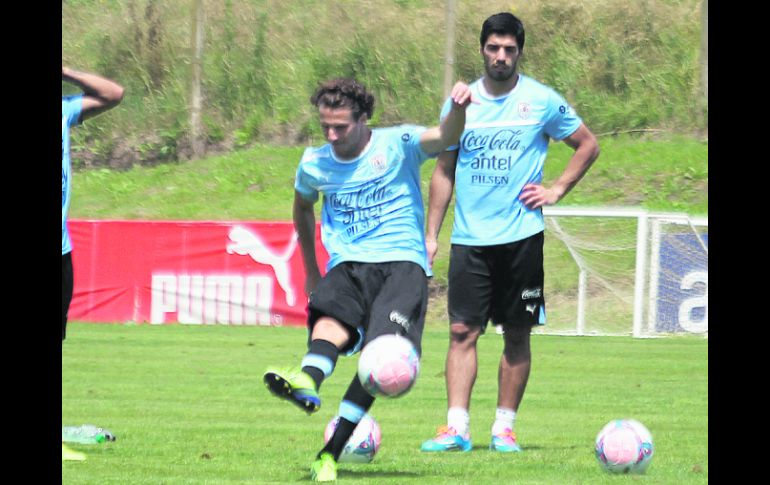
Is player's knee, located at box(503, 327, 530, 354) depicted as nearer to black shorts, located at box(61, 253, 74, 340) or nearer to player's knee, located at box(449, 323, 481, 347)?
player's knee, located at box(449, 323, 481, 347)

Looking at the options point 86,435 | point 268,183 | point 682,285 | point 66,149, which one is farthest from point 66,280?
point 268,183

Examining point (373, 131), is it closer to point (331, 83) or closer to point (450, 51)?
→ point (331, 83)

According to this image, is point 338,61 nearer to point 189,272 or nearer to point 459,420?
point 189,272

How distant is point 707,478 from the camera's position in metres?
7.11

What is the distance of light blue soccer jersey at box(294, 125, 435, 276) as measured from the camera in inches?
300

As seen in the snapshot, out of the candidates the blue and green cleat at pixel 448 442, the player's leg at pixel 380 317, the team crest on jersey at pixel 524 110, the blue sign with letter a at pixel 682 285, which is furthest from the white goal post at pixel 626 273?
the player's leg at pixel 380 317

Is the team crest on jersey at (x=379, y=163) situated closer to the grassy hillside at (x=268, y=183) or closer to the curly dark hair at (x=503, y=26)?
the curly dark hair at (x=503, y=26)

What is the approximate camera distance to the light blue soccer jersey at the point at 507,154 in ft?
29.0

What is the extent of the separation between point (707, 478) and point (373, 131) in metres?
2.49

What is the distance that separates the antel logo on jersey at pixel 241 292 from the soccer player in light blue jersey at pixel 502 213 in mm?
13119

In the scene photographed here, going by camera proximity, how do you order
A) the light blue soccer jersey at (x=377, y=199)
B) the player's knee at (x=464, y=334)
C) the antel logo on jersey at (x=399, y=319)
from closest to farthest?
the antel logo on jersey at (x=399, y=319) < the light blue soccer jersey at (x=377, y=199) < the player's knee at (x=464, y=334)

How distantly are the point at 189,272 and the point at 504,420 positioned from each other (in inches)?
553

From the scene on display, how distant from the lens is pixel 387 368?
698 cm
